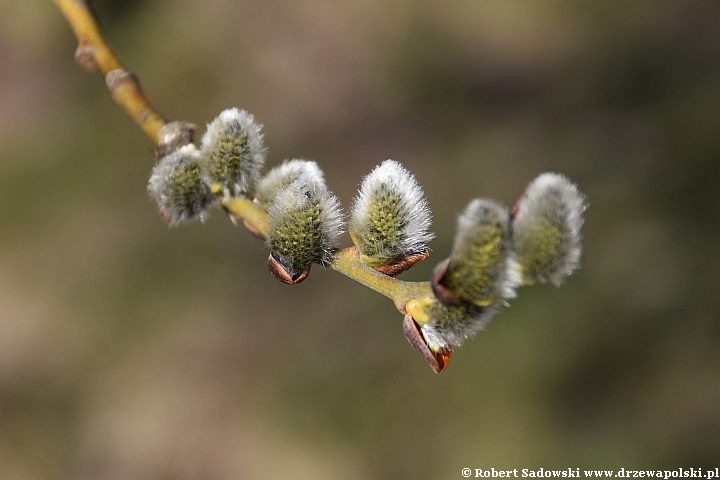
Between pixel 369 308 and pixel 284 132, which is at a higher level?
pixel 284 132

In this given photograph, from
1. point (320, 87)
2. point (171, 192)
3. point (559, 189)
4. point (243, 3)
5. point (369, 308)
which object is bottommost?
point (559, 189)

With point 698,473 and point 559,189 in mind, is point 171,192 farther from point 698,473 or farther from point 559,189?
point 698,473

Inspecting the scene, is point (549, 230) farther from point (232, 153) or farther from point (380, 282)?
point (232, 153)

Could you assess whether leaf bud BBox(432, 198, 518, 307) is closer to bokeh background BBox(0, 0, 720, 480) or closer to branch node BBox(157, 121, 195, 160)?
branch node BBox(157, 121, 195, 160)

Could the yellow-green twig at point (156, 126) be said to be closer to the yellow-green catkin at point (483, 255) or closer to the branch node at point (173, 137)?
the branch node at point (173, 137)

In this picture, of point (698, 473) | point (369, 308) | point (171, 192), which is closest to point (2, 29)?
point (369, 308)

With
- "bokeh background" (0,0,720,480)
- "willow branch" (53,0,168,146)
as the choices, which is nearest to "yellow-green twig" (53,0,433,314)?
"willow branch" (53,0,168,146)
